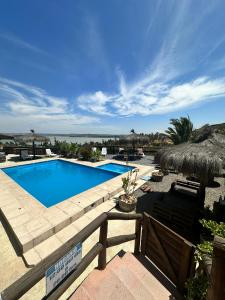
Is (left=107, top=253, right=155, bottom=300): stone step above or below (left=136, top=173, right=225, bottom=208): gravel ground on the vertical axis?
above

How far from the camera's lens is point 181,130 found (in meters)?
15.2

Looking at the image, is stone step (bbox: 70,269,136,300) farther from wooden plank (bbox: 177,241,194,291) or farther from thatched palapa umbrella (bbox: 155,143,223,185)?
thatched palapa umbrella (bbox: 155,143,223,185)

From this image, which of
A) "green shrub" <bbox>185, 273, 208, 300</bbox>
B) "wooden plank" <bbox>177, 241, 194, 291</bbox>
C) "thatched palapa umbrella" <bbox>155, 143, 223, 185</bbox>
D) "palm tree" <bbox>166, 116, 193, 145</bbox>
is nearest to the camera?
"green shrub" <bbox>185, 273, 208, 300</bbox>

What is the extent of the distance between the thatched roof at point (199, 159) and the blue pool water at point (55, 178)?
5466 mm

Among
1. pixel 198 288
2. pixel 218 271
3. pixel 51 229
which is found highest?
pixel 218 271

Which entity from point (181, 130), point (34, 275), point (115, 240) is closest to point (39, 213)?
point (115, 240)

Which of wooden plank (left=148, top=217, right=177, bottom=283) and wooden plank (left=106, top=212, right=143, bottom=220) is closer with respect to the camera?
wooden plank (left=106, top=212, right=143, bottom=220)

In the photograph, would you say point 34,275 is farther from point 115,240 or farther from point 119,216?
point 115,240

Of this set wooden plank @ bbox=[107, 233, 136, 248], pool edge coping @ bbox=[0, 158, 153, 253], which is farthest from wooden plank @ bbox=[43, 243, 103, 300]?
pool edge coping @ bbox=[0, 158, 153, 253]

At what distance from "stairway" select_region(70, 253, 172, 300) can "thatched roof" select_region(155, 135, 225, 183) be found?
11.0 ft

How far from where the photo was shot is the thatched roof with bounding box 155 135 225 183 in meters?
4.84

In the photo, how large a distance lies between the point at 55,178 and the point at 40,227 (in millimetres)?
6800

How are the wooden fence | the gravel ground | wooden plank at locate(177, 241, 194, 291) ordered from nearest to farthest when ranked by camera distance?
the wooden fence, wooden plank at locate(177, 241, 194, 291), the gravel ground

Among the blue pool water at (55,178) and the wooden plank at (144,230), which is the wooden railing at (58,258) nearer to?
the wooden plank at (144,230)
